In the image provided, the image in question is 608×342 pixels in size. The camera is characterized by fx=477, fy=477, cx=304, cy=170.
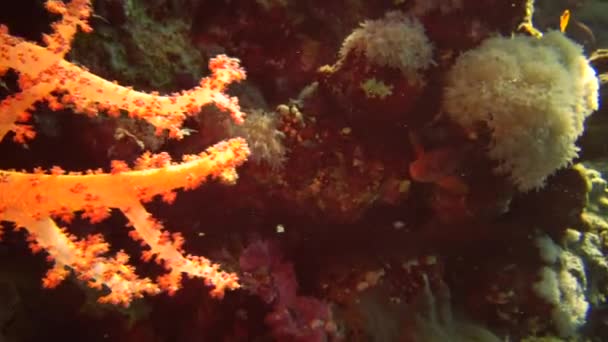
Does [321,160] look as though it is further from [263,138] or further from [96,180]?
[96,180]

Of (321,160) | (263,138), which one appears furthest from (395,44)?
(263,138)

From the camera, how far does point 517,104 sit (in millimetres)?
3643

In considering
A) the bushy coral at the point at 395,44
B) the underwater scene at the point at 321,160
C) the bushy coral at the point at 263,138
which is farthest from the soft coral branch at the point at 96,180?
the bushy coral at the point at 395,44

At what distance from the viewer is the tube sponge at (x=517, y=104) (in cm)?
365

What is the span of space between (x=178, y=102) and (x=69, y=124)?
1.09 meters

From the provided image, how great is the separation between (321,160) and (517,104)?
1558 mm

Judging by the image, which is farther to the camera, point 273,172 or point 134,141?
point 273,172

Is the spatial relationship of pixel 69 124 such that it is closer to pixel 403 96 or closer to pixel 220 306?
pixel 220 306

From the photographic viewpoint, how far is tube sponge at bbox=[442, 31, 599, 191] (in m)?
3.65

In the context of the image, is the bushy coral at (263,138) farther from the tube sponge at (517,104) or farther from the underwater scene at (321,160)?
the tube sponge at (517,104)

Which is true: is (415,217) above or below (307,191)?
above

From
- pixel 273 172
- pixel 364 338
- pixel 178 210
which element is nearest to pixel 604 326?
pixel 364 338

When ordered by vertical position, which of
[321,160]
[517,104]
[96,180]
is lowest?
[96,180]

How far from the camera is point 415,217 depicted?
4281 millimetres
